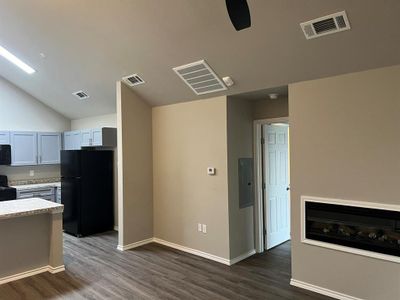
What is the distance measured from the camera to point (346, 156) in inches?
126

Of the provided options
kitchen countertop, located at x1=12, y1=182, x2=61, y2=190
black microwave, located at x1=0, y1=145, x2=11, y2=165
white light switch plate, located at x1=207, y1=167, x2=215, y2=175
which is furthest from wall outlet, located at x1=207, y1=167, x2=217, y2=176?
black microwave, located at x1=0, y1=145, x2=11, y2=165

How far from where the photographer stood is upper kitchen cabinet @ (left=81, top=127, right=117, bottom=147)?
18.8 ft

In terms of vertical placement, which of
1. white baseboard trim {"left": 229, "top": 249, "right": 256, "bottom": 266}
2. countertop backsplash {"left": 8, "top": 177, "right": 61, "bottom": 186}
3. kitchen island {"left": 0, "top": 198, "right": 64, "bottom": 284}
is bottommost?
white baseboard trim {"left": 229, "top": 249, "right": 256, "bottom": 266}

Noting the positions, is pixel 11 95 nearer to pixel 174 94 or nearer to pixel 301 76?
pixel 174 94

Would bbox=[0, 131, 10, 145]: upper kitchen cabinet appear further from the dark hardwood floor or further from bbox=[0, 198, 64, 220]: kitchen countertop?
the dark hardwood floor

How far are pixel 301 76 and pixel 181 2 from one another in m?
1.53

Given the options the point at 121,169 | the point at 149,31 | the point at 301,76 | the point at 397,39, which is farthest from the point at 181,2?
the point at 121,169

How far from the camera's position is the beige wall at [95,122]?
629cm

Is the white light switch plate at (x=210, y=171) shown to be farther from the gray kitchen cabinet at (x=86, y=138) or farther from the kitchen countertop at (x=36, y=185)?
the kitchen countertop at (x=36, y=185)

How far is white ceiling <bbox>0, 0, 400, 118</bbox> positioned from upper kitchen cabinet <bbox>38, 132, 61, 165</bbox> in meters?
2.18

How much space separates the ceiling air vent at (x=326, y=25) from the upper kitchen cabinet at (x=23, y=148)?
6114 mm

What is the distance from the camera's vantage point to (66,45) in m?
4.38

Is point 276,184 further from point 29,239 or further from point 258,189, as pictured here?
point 29,239

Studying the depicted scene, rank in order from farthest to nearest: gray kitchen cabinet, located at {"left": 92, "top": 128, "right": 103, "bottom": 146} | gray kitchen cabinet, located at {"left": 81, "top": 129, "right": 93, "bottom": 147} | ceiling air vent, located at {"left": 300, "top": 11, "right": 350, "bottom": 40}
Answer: gray kitchen cabinet, located at {"left": 81, "top": 129, "right": 93, "bottom": 147}, gray kitchen cabinet, located at {"left": 92, "top": 128, "right": 103, "bottom": 146}, ceiling air vent, located at {"left": 300, "top": 11, "right": 350, "bottom": 40}
